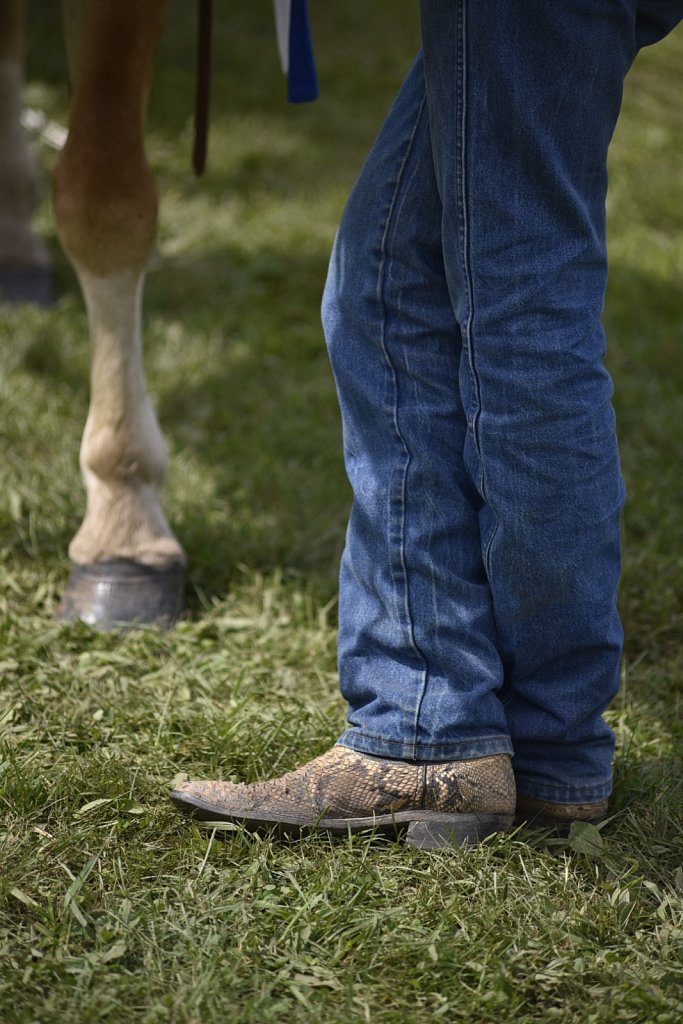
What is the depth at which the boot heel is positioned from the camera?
1562 millimetres

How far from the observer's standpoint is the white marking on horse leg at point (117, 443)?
2.22 m

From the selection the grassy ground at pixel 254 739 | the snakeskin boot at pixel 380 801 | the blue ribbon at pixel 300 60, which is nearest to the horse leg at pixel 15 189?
the grassy ground at pixel 254 739

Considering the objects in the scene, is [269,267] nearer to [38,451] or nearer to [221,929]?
[38,451]

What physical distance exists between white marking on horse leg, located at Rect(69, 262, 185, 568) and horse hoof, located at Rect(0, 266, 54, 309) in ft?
4.37

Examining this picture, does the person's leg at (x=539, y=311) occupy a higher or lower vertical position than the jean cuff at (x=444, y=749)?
higher

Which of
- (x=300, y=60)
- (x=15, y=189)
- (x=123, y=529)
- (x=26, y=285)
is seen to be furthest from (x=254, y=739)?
(x=15, y=189)

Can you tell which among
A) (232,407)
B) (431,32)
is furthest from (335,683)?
(232,407)

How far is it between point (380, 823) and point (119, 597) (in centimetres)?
77

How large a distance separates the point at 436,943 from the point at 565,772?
1.13ft

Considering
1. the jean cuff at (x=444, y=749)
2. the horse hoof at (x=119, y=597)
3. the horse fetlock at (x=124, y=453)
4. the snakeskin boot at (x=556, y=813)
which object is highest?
the horse fetlock at (x=124, y=453)

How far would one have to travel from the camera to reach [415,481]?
1566 mm

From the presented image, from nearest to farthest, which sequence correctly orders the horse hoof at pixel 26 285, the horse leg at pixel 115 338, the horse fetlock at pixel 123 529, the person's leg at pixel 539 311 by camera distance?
the person's leg at pixel 539 311, the horse leg at pixel 115 338, the horse fetlock at pixel 123 529, the horse hoof at pixel 26 285

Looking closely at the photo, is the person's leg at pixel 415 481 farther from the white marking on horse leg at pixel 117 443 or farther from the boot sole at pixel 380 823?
the white marking on horse leg at pixel 117 443

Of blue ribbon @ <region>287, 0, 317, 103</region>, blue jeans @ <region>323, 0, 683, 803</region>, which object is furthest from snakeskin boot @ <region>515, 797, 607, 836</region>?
blue ribbon @ <region>287, 0, 317, 103</region>
